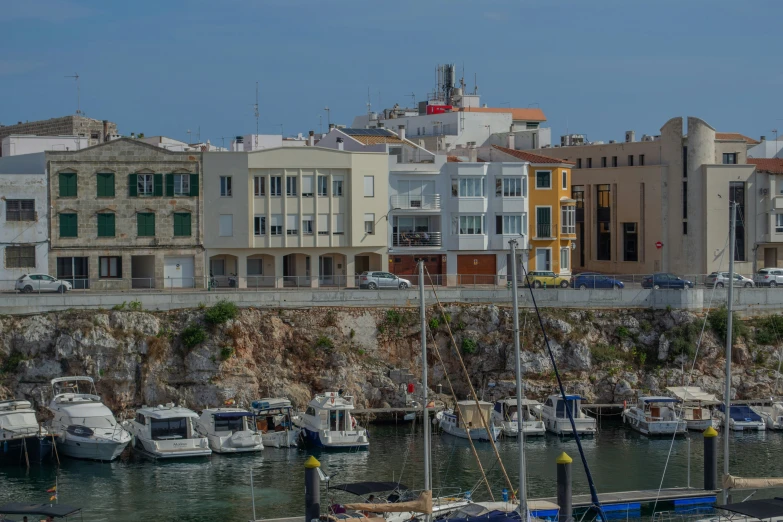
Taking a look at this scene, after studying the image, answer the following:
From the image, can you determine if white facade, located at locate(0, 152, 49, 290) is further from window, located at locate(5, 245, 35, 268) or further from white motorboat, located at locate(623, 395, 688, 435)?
white motorboat, located at locate(623, 395, 688, 435)

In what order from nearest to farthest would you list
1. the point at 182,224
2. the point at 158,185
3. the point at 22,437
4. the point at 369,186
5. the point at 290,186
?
the point at 22,437
the point at 158,185
the point at 182,224
the point at 290,186
the point at 369,186

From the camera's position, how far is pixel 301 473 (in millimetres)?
54719

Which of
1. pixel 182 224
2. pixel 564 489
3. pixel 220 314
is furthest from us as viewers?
pixel 182 224

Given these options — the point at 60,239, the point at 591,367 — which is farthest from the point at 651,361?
the point at 60,239

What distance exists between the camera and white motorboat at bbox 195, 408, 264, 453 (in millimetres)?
58781

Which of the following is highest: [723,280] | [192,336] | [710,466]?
[723,280]

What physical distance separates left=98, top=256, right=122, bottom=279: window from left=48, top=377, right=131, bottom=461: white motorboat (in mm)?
17550

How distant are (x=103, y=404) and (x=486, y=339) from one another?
22205 mm

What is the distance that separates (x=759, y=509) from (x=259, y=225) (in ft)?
150

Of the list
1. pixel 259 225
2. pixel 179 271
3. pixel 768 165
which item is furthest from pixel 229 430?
pixel 768 165

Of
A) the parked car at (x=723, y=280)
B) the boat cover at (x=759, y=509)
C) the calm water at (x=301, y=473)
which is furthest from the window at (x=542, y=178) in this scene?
the boat cover at (x=759, y=509)

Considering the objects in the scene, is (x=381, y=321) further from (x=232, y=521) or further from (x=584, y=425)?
(x=232, y=521)

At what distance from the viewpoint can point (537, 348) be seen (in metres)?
70.4

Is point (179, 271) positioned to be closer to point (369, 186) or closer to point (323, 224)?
point (323, 224)
